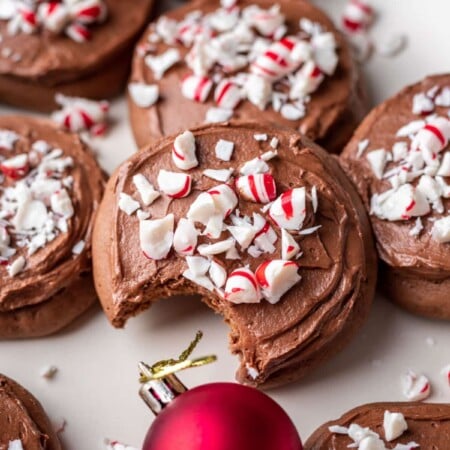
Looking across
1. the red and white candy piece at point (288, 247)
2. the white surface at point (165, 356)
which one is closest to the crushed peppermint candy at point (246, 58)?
the red and white candy piece at point (288, 247)

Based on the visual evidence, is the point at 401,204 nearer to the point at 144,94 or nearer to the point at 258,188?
the point at 258,188

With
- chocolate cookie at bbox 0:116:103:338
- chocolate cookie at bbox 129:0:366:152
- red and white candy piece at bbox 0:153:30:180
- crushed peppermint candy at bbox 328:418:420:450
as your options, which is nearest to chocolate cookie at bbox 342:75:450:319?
chocolate cookie at bbox 129:0:366:152

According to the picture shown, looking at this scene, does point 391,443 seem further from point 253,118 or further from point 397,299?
point 253,118

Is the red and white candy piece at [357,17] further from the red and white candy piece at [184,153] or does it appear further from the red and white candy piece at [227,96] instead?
the red and white candy piece at [184,153]

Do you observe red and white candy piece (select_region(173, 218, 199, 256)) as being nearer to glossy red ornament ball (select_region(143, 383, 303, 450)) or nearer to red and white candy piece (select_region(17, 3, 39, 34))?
glossy red ornament ball (select_region(143, 383, 303, 450))

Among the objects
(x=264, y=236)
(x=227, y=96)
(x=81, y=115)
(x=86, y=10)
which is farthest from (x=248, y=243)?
(x=86, y=10)

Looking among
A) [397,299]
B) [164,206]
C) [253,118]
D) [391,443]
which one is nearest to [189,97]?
[253,118]
